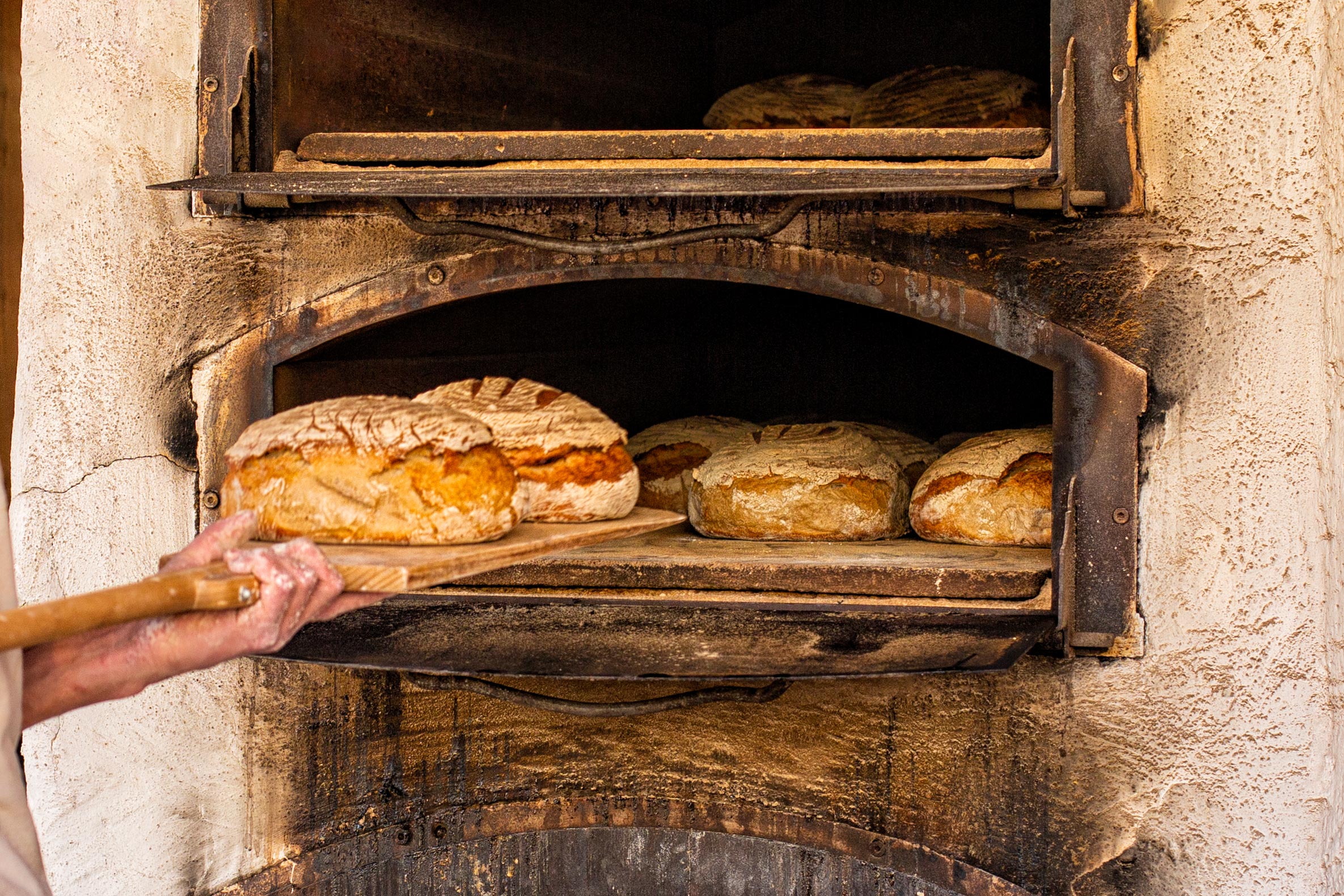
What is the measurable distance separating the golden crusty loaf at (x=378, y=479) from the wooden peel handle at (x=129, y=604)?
334mm

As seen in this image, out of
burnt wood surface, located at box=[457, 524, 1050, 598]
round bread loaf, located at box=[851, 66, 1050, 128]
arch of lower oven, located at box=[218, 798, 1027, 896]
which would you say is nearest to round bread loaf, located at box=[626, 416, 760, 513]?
burnt wood surface, located at box=[457, 524, 1050, 598]

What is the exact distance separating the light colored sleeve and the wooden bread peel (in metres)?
0.07

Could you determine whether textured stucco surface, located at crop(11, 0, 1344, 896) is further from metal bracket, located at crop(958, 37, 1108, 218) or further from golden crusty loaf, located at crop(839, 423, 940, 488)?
golden crusty loaf, located at crop(839, 423, 940, 488)

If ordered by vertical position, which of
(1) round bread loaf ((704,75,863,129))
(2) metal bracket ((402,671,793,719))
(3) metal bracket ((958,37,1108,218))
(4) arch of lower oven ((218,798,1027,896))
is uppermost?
(1) round bread loaf ((704,75,863,129))

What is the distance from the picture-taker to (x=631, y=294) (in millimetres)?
1967

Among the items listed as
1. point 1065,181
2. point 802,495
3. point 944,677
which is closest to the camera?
point 1065,181

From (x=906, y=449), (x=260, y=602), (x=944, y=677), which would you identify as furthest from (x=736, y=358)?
(x=260, y=602)

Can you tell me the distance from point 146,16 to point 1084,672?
157 cm

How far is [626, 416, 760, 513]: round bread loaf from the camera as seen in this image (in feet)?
6.20

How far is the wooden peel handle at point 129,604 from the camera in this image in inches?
26.0

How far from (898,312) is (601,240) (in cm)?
41

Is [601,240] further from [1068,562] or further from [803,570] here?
[1068,562]

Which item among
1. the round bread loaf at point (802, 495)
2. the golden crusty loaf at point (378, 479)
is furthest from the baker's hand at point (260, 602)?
the round bread loaf at point (802, 495)

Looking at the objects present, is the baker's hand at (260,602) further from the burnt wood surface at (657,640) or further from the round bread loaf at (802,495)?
the round bread loaf at (802,495)
